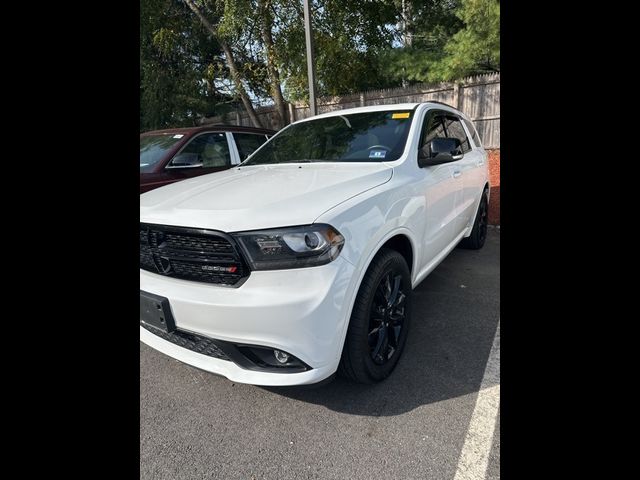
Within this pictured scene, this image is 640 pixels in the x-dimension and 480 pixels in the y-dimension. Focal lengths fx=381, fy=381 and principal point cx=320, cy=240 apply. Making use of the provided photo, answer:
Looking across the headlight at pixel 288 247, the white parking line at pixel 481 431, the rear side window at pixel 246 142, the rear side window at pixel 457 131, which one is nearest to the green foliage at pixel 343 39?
the rear side window at pixel 457 131

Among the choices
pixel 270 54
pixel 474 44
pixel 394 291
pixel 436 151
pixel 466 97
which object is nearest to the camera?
pixel 394 291

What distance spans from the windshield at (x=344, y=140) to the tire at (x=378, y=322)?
856mm

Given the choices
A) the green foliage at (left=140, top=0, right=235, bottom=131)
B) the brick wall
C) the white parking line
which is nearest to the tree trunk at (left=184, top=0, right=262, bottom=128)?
the green foliage at (left=140, top=0, right=235, bottom=131)

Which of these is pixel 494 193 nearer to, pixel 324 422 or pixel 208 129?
pixel 208 129

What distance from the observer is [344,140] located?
120 inches

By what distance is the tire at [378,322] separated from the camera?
197cm

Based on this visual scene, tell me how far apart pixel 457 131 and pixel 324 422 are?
330 cm

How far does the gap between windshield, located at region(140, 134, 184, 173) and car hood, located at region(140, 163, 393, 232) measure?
2.45 metres

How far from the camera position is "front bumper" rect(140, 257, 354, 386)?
1.68m

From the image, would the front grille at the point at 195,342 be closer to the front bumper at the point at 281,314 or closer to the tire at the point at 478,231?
the front bumper at the point at 281,314

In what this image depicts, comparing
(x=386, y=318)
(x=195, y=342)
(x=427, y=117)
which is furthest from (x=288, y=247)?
(x=427, y=117)

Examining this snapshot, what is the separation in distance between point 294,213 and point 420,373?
1.37m

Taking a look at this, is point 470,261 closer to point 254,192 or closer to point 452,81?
point 254,192

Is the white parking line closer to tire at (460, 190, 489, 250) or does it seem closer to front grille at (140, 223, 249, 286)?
front grille at (140, 223, 249, 286)
